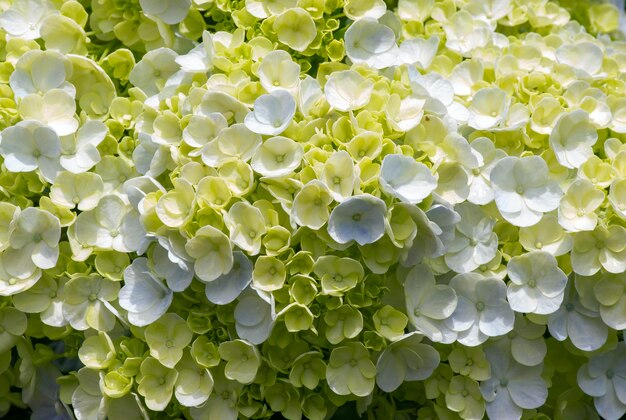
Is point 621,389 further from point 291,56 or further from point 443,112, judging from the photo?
point 291,56

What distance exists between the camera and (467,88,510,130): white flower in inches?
45.8

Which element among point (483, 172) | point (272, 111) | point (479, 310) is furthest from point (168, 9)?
point (479, 310)

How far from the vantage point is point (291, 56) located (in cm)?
120

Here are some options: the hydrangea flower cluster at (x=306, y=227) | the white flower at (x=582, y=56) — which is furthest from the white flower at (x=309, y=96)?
the white flower at (x=582, y=56)

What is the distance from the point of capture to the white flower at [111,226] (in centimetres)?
110

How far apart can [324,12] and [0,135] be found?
48cm

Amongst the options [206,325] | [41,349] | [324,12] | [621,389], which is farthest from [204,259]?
[621,389]

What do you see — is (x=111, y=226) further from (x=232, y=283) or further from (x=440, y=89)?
(x=440, y=89)

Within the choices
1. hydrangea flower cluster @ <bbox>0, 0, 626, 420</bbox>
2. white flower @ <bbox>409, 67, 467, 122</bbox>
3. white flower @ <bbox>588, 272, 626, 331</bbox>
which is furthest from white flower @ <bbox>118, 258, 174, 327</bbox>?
white flower @ <bbox>588, 272, 626, 331</bbox>

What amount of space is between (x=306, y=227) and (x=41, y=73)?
0.46m

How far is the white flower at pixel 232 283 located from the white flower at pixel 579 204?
0.40m

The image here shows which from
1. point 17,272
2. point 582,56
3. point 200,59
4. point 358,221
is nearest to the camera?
point 358,221

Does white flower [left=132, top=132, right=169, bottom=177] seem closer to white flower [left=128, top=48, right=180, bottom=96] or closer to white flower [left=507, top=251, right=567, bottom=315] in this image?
white flower [left=128, top=48, right=180, bottom=96]

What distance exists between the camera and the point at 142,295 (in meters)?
1.07
